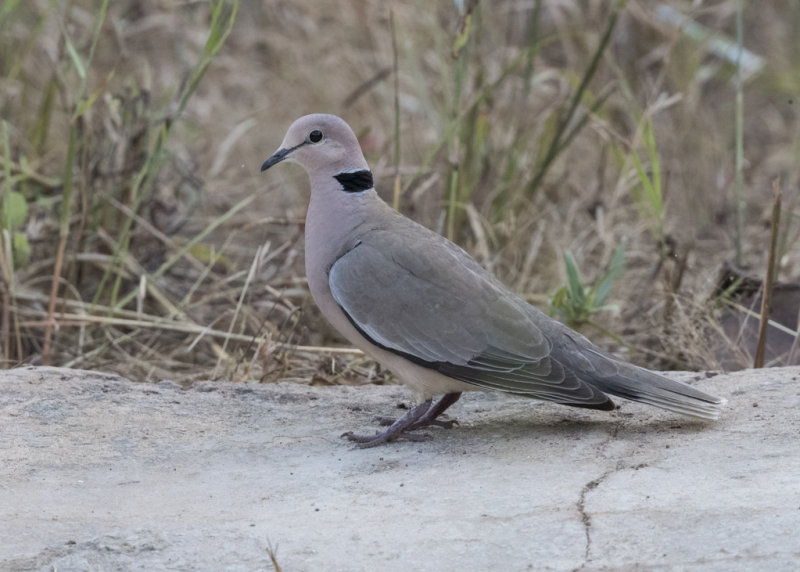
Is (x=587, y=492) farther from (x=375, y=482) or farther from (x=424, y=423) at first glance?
(x=424, y=423)

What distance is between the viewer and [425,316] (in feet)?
9.96

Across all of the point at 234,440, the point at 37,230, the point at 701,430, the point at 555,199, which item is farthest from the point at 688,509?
the point at 555,199

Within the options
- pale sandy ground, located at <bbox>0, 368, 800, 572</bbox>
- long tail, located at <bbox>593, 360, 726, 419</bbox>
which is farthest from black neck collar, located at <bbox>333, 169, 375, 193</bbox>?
long tail, located at <bbox>593, 360, 726, 419</bbox>

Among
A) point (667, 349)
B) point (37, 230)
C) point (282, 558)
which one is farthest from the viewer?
point (37, 230)

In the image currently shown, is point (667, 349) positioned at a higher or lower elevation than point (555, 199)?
lower

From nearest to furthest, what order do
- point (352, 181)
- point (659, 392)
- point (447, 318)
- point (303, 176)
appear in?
point (659, 392) → point (447, 318) → point (352, 181) → point (303, 176)

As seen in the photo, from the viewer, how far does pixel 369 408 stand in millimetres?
3375

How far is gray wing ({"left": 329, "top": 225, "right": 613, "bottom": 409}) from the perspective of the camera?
2914 mm

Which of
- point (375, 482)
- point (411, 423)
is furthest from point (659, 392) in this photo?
point (375, 482)

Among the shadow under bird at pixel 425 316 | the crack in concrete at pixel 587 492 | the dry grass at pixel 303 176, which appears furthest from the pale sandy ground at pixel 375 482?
the dry grass at pixel 303 176

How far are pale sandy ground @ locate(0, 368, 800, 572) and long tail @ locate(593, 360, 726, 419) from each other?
6 centimetres

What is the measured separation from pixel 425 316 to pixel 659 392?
690 mm

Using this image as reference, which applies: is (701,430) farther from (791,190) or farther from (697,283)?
(791,190)

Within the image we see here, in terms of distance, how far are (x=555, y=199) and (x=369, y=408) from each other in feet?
8.87
